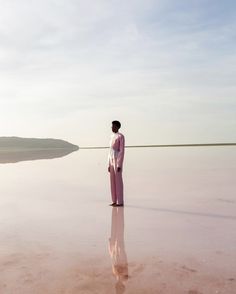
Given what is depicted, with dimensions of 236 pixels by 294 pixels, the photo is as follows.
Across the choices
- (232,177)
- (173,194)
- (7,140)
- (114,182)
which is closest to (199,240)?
(114,182)

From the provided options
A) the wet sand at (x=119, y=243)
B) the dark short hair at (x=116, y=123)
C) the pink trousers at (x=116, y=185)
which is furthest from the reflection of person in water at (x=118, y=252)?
→ the dark short hair at (x=116, y=123)

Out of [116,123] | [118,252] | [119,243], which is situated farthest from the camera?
[116,123]

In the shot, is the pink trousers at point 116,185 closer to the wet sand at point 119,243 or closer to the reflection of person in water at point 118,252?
the wet sand at point 119,243

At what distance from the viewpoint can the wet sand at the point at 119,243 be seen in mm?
3961

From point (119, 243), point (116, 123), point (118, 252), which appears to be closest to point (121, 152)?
point (116, 123)

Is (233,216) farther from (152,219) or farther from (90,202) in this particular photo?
(90,202)

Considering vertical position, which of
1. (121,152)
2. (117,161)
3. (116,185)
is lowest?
(116,185)

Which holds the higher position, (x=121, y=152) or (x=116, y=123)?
(x=116, y=123)

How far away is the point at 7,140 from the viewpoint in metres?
194

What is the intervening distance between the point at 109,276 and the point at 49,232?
2443mm

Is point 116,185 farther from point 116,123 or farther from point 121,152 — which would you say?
point 116,123

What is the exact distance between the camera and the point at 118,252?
5.13 metres

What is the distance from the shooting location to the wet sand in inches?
156

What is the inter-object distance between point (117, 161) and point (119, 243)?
12.0ft
